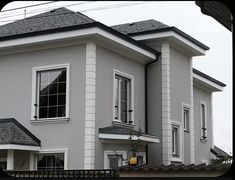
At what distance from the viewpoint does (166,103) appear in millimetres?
10148

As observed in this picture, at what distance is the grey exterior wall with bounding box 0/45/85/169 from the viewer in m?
8.46

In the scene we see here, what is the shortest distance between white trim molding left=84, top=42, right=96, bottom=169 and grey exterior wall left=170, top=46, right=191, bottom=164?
2.43m

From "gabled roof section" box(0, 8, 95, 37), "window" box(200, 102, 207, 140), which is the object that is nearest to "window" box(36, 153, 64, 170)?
"gabled roof section" box(0, 8, 95, 37)

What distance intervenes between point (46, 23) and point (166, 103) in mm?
2971

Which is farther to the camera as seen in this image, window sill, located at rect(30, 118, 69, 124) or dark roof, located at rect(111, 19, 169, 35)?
dark roof, located at rect(111, 19, 169, 35)

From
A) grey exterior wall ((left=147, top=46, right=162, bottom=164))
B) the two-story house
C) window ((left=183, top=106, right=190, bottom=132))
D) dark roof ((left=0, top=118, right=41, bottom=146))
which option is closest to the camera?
dark roof ((left=0, top=118, right=41, bottom=146))

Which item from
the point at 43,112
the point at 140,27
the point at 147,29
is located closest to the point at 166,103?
the point at 147,29

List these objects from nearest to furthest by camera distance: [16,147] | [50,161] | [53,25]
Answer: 1. [16,147]
2. [50,161]
3. [53,25]

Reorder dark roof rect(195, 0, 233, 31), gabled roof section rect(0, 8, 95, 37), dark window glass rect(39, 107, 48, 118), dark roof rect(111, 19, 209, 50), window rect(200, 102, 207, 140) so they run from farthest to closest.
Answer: window rect(200, 102, 207, 140) → dark roof rect(111, 19, 209, 50) → gabled roof section rect(0, 8, 95, 37) → dark window glass rect(39, 107, 48, 118) → dark roof rect(195, 0, 233, 31)

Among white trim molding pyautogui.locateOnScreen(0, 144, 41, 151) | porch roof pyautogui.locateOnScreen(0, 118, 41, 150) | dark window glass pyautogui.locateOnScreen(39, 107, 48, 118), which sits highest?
dark window glass pyautogui.locateOnScreen(39, 107, 48, 118)

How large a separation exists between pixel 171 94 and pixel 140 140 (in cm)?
185

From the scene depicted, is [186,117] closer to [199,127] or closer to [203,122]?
[199,127]

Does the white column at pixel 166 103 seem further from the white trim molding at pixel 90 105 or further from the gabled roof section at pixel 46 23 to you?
the white trim molding at pixel 90 105

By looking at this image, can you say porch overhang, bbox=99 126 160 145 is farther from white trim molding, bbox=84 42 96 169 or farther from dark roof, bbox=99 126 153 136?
white trim molding, bbox=84 42 96 169
